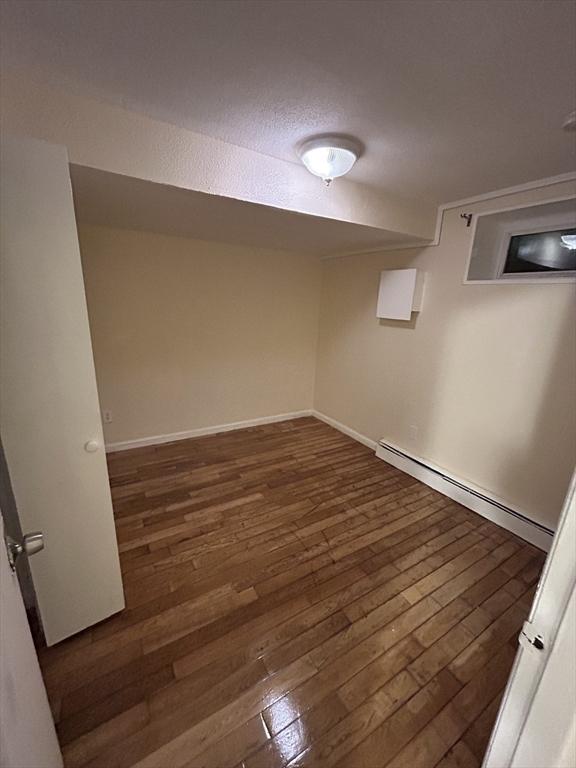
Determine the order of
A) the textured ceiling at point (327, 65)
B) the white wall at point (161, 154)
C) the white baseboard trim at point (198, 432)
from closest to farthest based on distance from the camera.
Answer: the textured ceiling at point (327, 65) < the white wall at point (161, 154) < the white baseboard trim at point (198, 432)

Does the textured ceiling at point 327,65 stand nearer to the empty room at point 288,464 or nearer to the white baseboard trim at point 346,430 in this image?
the empty room at point 288,464

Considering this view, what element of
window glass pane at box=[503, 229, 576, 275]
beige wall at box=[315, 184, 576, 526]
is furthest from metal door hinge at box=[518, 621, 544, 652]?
window glass pane at box=[503, 229, 576, 275]

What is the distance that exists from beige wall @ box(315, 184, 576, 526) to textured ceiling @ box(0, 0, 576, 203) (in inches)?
35.0

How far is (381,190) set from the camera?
82.5 inches

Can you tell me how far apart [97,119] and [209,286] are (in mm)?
1833

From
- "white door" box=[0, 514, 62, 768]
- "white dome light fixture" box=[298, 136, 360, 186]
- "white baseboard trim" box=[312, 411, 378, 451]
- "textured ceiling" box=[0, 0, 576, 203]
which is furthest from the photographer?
"white baseboard trim" box=[312, 411, 378, 451]

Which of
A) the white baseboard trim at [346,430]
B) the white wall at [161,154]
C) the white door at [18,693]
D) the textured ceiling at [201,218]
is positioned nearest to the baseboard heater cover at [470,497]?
the white baseboard trim at [346,430]

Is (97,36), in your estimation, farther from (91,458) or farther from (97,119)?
(91,458)

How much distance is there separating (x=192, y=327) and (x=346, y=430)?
2144 millimetres

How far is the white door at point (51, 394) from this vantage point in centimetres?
99

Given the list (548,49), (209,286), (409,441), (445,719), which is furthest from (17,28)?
(409,441)

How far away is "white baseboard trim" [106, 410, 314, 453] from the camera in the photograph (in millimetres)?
3035

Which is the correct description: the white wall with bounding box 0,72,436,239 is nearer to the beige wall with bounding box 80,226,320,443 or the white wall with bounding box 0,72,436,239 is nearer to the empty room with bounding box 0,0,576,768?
the empty room with bounding box 0,0,576,768

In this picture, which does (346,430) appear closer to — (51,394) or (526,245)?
(526,245)
